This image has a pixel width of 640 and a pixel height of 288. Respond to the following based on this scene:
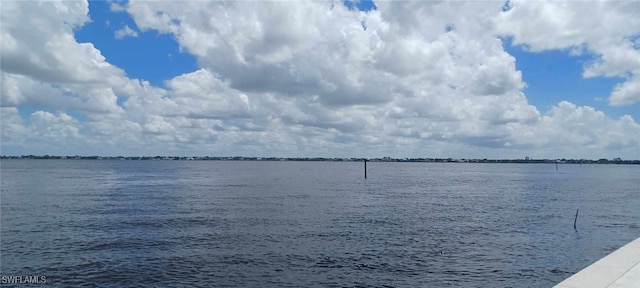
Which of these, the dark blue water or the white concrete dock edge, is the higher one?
the white concrete dock edge

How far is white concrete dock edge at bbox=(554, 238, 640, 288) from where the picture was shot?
48.3 feet

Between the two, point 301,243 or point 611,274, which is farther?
point 301,243

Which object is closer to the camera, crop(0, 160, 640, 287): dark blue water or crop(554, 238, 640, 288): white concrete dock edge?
crop(554, 238, 640, 288): white concrete dock edge

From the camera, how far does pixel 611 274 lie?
15891 millimetres

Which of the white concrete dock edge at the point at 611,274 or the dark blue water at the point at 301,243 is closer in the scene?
the white concrete dock edge at the point at 611,274

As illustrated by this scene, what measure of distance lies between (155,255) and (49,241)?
10.9m

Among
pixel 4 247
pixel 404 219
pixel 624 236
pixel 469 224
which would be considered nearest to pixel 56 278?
pixel 4 247

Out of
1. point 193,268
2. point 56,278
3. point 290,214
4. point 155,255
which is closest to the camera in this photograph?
point 56,278

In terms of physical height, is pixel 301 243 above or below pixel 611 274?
below

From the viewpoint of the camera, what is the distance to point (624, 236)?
1645 inches

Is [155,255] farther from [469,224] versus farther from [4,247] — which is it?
[469,224]

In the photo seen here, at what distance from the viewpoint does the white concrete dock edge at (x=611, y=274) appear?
14734 mm

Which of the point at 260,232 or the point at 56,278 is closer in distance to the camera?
the point at 56,278

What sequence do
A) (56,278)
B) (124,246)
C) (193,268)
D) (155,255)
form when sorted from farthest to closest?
(124,246) → (155,255) → (193,268) → (56,278)
